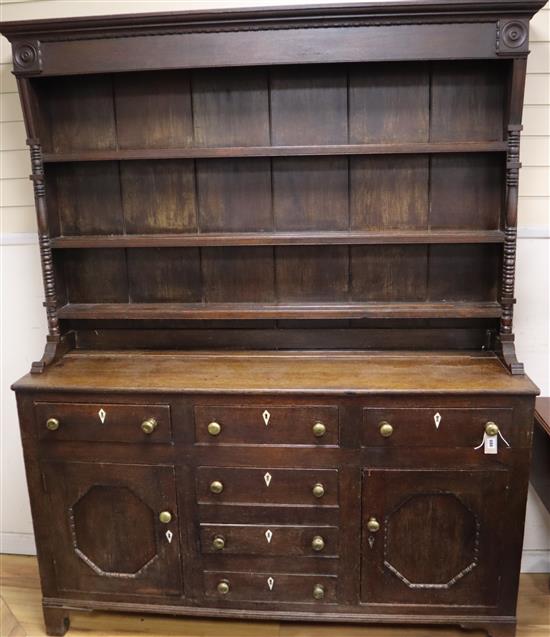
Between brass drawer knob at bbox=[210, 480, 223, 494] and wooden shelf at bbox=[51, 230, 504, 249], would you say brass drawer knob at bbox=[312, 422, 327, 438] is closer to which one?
brass drawer knob at bbox=[210, 480, 223, 494]

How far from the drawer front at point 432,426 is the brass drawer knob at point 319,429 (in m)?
0.13

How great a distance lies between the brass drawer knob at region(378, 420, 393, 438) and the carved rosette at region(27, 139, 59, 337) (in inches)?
47.3

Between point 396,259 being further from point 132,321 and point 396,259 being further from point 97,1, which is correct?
point 97,1

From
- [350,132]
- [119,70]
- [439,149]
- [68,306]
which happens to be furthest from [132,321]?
[439,149]

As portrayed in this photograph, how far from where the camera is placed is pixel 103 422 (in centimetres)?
194

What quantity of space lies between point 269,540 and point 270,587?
185 mm

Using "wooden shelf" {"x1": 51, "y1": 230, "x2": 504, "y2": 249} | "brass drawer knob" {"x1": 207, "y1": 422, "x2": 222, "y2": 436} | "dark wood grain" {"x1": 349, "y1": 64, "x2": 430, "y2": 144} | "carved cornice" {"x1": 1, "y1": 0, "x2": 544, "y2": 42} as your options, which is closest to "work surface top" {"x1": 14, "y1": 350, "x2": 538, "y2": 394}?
"brass drawer knob" {"x1": 207, "y1": 422, "x2": 222, "y2": 436}

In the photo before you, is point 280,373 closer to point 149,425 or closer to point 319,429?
point 319,429

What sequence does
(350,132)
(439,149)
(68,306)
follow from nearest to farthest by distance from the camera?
(439,149) → (350,132) → (68,306)

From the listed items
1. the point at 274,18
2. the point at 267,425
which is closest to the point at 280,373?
the point at 267,425

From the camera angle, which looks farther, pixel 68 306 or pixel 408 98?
pixel 68 306

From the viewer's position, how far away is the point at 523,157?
212cm

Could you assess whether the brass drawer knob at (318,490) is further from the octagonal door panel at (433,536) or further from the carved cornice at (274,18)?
the carved cornice at (274,18)

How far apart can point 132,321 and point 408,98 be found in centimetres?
129
